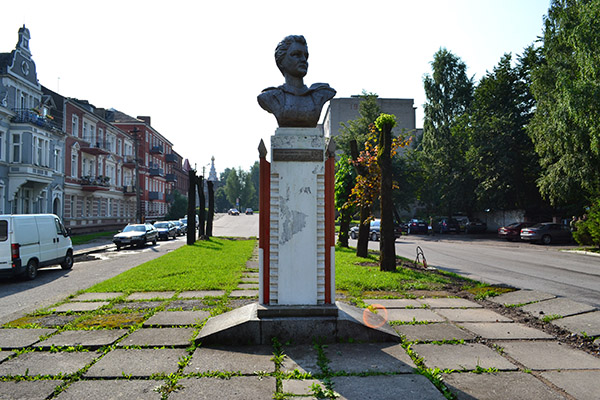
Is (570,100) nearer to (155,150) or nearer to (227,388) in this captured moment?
(227,388)

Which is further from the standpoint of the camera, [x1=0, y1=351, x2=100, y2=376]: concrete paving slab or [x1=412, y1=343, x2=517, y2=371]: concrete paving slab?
[x1=412, y1=343, x2=517, y2=371]: concrete paving slab

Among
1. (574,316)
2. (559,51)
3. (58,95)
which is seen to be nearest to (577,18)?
(559,51)

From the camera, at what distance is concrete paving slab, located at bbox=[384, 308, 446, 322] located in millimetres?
6445

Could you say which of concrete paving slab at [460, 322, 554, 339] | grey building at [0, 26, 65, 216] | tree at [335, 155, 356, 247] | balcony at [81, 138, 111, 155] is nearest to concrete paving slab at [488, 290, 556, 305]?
concrete paving slab at [460, 322, 554, 339]

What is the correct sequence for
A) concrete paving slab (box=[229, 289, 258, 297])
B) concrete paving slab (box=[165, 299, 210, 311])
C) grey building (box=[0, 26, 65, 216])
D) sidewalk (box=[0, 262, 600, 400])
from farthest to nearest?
grey building (box=[0, 26, 65, 216]), concrete paving slab (box=[229, 289, 258, 297]), concrete paving slab (box=[165, 299, 210, 311]), sidewalk (box=[0, 262, 600, 400])

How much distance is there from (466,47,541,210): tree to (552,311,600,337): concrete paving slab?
31396mm

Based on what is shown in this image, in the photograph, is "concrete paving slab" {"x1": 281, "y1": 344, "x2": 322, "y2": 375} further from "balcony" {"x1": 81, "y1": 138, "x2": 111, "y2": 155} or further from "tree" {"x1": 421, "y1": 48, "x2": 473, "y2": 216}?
"tree" {"x1": 421, "y1": 48, "x2": 473, "y2": 216}

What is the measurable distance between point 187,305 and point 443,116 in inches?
1672

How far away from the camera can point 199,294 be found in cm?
855

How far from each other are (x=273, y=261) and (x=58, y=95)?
35.7 m

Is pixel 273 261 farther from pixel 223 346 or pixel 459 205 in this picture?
pixel 459 205

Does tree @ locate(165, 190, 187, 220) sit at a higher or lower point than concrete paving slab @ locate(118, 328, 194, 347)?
higher

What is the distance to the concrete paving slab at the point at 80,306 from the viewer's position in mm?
7297

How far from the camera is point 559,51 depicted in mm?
23422
